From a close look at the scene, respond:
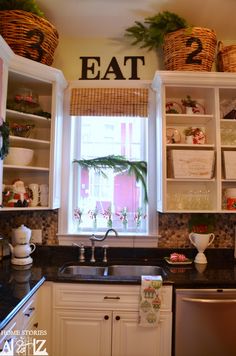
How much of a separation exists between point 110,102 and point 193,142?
806 mm

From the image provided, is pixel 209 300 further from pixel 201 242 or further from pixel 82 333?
pixel 82 333

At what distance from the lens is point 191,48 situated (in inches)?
82.1

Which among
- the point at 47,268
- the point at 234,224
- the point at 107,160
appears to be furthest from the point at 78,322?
the point at 234,224

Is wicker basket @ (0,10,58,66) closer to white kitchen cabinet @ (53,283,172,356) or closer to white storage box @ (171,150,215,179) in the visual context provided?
white storage box @ (171,150,215,179)

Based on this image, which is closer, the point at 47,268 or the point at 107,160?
the point at 47,268

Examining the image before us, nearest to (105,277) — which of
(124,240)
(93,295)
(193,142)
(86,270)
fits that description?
(93,295)

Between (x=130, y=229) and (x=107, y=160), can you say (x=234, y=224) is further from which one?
(x=107, y=160)

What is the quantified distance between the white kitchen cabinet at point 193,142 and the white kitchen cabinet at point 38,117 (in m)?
0.85

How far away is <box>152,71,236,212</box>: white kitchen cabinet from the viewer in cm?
214

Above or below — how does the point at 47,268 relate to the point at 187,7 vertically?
below

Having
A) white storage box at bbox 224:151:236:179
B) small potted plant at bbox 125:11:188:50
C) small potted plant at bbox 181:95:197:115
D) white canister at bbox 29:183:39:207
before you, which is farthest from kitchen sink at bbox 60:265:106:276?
small potted plant at bbox 125:11:188:50

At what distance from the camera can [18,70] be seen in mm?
1945

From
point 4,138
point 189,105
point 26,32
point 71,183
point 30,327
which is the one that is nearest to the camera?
point 30,327

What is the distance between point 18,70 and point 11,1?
1.63ft
